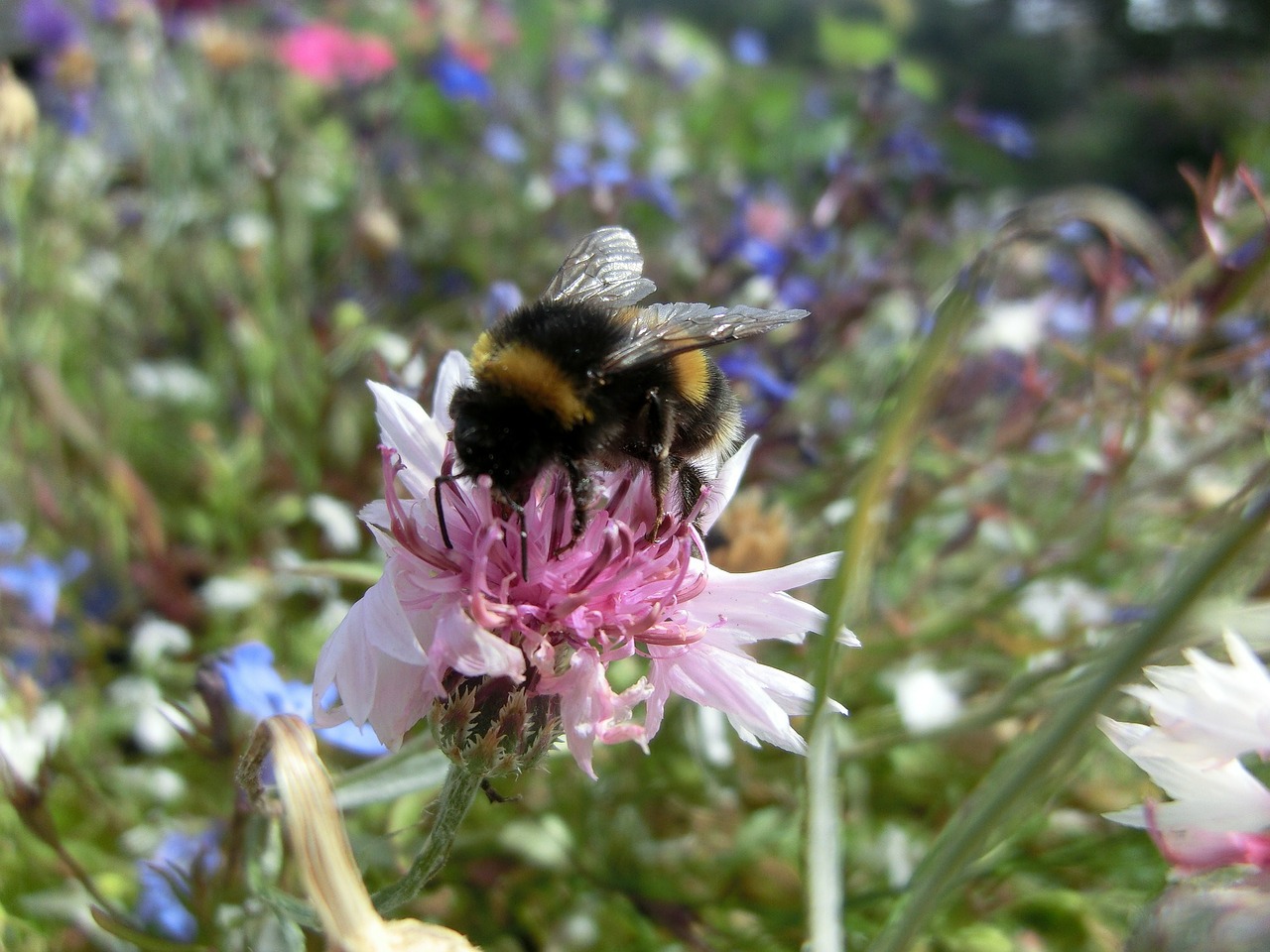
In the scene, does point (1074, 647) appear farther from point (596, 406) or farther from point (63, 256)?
point (63, 256)

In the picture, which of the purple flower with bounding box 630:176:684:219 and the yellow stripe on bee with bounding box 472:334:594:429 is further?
the purple flower with bounding box 630:176:684:219

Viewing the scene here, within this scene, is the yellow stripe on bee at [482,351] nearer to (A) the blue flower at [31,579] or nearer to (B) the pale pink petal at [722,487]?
(B) the pale pink petal at [722,487]

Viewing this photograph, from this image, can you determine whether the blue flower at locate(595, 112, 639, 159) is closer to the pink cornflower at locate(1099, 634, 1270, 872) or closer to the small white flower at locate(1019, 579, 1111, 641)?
the small white flower at locate(1019, 579, 1111, 641)

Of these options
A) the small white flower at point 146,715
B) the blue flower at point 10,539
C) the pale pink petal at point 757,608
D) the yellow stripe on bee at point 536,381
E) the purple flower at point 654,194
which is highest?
the yellow stripe on bee at point 536,381

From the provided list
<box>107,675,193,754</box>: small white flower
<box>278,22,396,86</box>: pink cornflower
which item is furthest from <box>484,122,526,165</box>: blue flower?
<box>107,675,193,754</box>: small white flower

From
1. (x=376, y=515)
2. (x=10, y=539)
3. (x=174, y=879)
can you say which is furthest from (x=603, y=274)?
(x=10, y=539)

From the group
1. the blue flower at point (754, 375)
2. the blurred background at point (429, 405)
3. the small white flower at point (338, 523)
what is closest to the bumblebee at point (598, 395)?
the blurred background at point (429, 405)

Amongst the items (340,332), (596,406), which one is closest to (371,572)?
(596,406)
